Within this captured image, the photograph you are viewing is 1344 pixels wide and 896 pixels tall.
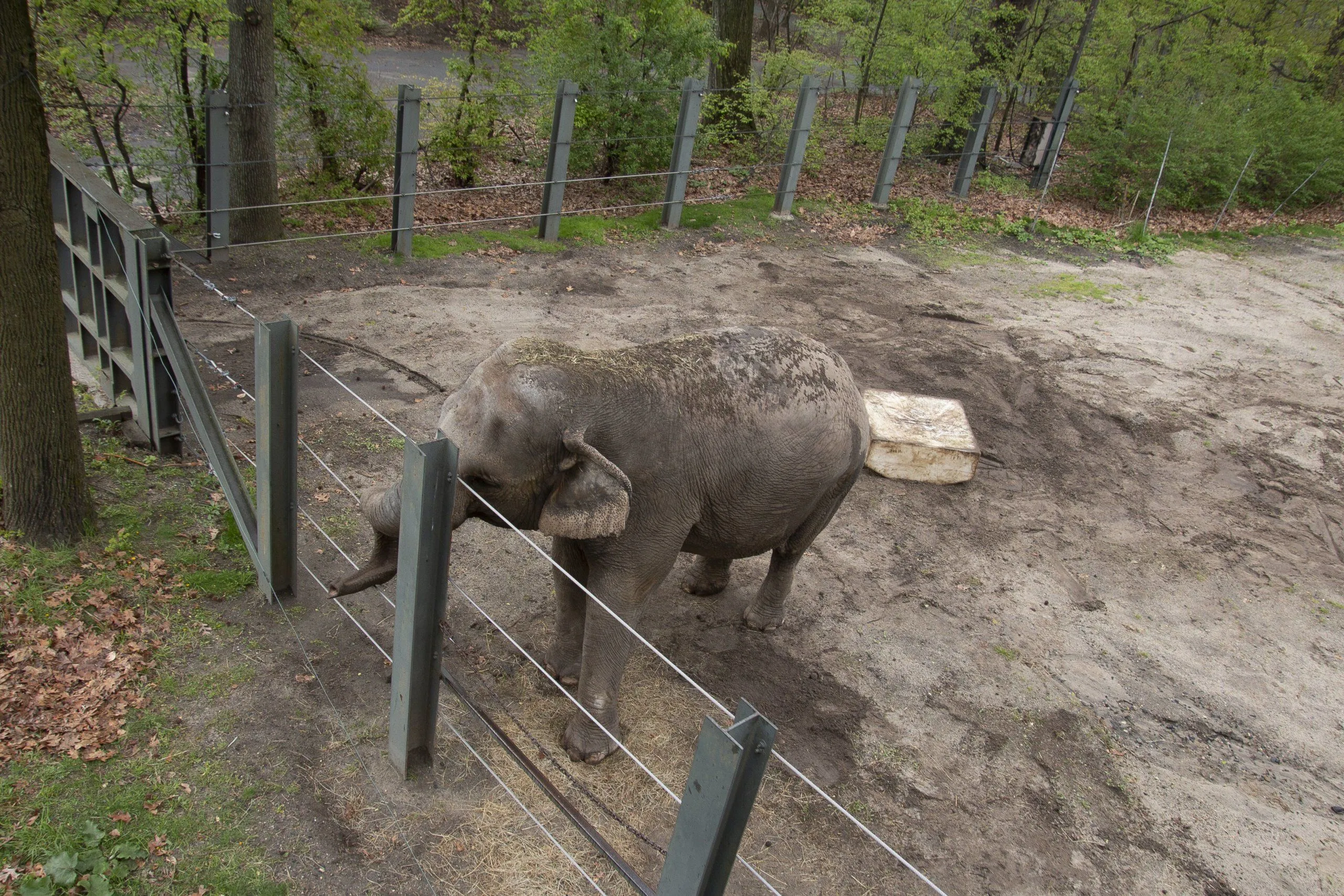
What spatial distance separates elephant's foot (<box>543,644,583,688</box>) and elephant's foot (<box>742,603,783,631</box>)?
45.0 inches

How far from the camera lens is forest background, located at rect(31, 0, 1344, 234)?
9.65 metres

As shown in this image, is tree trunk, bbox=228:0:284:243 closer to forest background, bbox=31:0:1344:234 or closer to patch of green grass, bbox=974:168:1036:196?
forest background, bbox=31:0:1344:234

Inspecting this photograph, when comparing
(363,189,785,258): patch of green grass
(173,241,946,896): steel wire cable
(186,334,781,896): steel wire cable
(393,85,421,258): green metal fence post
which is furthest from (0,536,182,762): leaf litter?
(363,189,785,258): patch of green grass

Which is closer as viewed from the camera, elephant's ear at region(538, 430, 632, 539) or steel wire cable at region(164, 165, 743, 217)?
elephant's ear at region(538, 430, 632, 539)

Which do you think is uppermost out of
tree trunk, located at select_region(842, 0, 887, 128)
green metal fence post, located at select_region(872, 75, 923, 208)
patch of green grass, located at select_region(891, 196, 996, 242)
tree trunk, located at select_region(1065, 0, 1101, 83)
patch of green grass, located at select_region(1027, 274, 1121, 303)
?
tree trunk, located at select_region(1065, 0, 1101, 83)

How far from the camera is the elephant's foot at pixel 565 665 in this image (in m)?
5.18

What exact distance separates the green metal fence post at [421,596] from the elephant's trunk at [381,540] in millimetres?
146

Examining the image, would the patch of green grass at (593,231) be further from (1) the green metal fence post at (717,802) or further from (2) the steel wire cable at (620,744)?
(1) the green metal fence post at (717,802)

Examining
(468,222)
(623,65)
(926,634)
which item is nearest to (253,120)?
(468,222)

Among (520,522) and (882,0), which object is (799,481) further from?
(882,0)

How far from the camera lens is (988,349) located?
10484 millimetres

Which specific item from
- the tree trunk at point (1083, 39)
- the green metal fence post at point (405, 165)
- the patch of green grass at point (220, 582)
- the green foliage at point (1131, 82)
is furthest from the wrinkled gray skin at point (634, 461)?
the tree trunk at point (1083, 39)

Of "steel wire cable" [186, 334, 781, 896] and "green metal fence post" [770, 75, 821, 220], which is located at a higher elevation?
"green metal fence post" [770, 75, 821, 220]

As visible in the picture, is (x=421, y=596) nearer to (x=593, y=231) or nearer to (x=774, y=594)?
(x=774, y=594)
